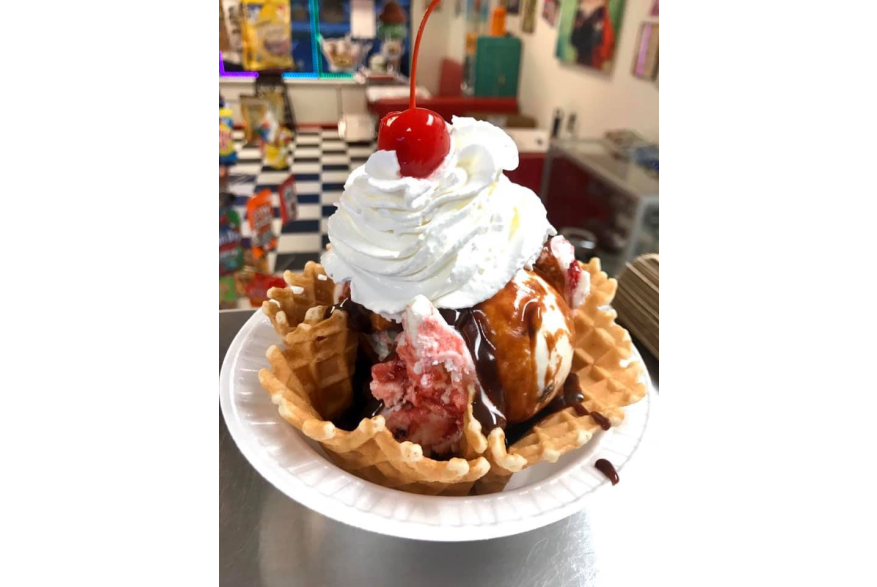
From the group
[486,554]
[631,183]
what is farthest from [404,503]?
[631,183]

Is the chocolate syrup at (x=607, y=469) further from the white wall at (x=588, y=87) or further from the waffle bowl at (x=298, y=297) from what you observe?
the white wall at (x=588, y=87)

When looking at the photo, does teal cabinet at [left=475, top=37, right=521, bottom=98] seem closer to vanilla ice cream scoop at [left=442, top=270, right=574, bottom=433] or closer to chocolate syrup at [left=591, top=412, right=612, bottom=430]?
vanilla ice cream scoop at [left=442, top=270, right=574, bottom=433]

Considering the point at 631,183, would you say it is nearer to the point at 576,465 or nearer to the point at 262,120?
the point at 576,465

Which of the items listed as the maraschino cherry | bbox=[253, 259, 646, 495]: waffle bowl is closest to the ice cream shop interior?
the maraschino cherry

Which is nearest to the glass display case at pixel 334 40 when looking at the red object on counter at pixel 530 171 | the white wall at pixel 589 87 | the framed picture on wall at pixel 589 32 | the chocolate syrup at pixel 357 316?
the white wall at pixel 589 87

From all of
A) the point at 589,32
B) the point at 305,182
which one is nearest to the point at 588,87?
the point at 589,32
